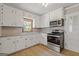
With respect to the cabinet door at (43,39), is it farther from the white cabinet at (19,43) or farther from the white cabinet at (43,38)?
the white cabinet at (19,43)

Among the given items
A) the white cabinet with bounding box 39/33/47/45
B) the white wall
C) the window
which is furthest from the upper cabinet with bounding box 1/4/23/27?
the white wall

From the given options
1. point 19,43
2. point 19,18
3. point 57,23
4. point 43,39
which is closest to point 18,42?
point 19,43

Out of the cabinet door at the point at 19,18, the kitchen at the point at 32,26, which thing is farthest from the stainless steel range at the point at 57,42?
the cabinet door at the point at 19,18

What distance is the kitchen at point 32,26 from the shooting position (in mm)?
2025

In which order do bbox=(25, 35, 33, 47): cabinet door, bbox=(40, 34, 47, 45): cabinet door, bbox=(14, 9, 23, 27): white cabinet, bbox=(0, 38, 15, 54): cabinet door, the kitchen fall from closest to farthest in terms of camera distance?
Result: 1. bbox=(0, 38, 15, 54): cabinet door
2. the kitchen
3. bbox=(14, 9, 23, 27): white cabinet
4. bbox=(25, 35, 33, 47): cabinet door
5. bbox=(40, 34, 47, 45): cabinet door

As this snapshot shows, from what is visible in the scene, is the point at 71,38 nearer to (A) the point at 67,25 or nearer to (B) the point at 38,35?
(A) the point at 67,25

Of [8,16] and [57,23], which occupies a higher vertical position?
[8,16]

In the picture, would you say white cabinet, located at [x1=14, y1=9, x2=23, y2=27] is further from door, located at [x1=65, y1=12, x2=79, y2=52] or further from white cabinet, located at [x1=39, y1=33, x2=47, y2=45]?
door, located at [x1=65, y1=12, x2=79, y2=52]

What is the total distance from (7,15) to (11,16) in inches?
5.1

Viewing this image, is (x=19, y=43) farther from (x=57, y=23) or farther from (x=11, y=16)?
(x=57, y=23)

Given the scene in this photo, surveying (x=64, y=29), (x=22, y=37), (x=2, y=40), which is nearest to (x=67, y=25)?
(x=64, y=29)

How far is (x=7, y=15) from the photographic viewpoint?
213 centimetres

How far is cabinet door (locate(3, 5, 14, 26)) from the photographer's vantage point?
2061 mm

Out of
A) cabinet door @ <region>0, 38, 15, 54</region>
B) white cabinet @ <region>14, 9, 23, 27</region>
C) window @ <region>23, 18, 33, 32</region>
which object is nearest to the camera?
cabinet door @ <region>0, 38, 15, 54</region>
